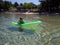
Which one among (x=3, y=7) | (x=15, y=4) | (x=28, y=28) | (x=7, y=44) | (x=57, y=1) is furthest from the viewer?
(x=15, y=4)

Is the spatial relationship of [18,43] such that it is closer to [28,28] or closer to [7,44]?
[7,44]

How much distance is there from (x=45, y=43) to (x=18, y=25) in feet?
24.8

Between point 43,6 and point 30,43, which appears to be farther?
point 43,6

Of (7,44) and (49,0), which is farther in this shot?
(49,0)

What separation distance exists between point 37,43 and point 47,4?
49504 mm

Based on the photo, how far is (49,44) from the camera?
485 inches

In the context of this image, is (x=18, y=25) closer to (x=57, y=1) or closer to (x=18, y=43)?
(x=18, y=43)

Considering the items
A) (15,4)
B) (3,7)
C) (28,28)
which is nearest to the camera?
(28,28)

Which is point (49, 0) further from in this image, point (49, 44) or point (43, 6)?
point (49, 44)

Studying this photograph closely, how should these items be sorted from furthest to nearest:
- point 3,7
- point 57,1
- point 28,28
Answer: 1. point 3,7
2. point 57,1
3. point 28,28

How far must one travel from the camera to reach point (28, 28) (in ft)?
63.0

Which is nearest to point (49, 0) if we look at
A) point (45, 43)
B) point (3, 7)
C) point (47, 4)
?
point (47, 4)

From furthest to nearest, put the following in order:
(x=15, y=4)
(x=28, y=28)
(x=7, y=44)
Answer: (x=15, y=4)
(x=28, y=28)
(x=7, y=44)

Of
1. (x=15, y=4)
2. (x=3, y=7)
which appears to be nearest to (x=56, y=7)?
(x=3, y=7)
